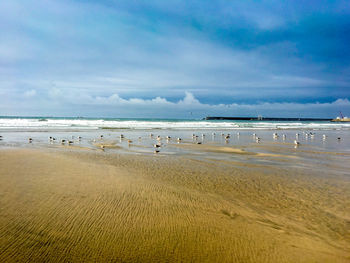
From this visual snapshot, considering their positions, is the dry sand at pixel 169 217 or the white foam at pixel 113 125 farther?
Answer: the white foam at pixel 113 125

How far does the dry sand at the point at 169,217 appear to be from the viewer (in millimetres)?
4238

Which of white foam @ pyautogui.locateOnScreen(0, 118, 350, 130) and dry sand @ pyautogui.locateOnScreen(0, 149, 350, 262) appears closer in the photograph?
dry sand @ pyautogui.locateOnScreen(0, 149, 350, 262)

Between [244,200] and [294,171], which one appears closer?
[244,200]

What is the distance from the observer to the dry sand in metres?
4.24

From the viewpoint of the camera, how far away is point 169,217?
5629 millimetres

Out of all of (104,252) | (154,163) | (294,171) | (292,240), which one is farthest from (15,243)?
(294,171)

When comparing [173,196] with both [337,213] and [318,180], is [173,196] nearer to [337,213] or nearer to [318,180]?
[337,213]

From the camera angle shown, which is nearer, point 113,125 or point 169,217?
point 169,217

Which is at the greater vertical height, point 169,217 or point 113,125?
point 113,125

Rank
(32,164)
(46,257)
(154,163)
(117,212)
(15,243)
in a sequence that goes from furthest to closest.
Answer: (154,163) → (32,164) → (117,212) → (15,243) → (46,257)

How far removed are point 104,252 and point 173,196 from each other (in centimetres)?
318

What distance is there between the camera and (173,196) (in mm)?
7148

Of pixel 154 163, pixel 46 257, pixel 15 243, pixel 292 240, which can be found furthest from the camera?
pixel 154 163

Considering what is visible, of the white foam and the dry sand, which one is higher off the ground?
the white foam
